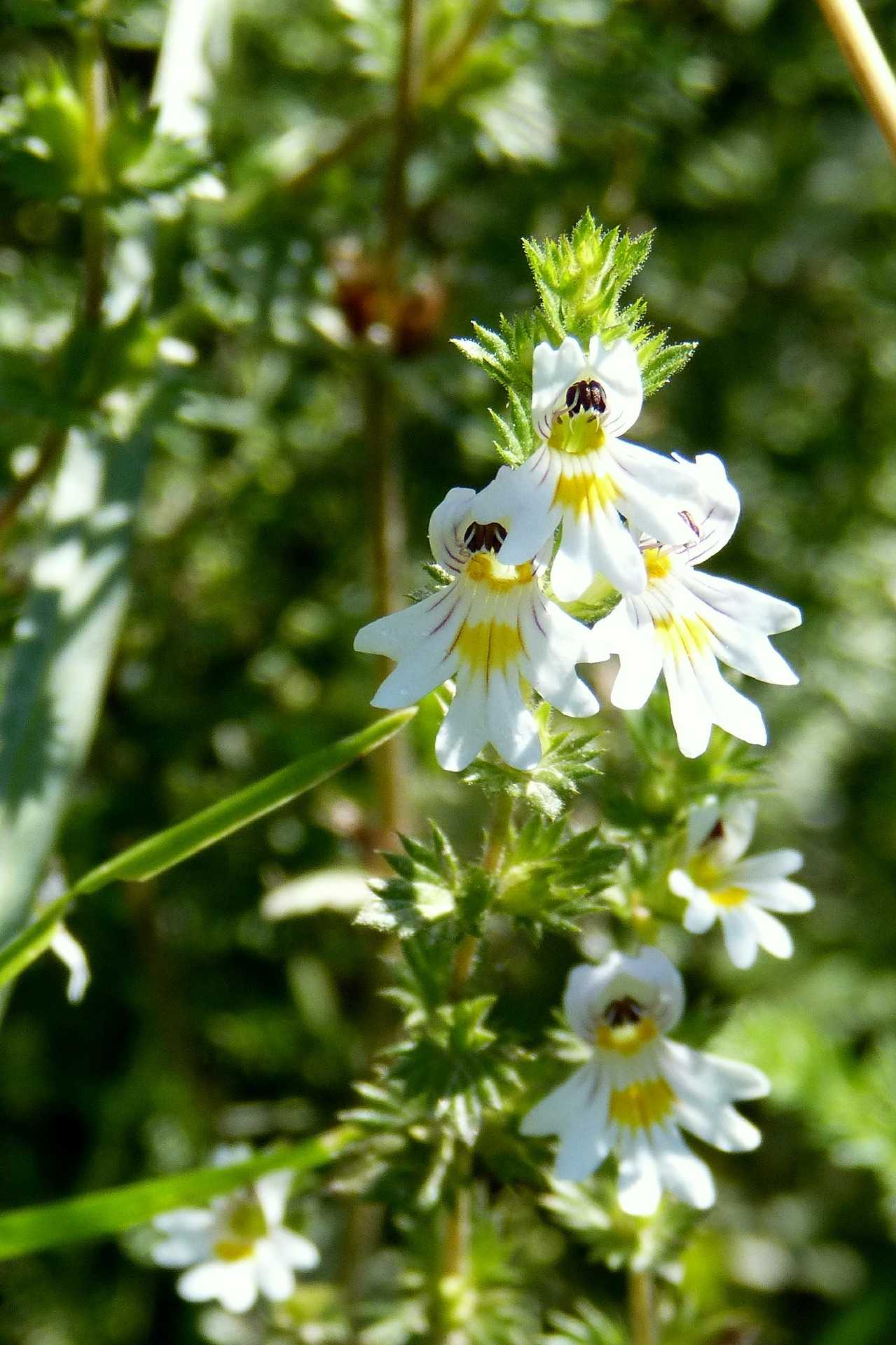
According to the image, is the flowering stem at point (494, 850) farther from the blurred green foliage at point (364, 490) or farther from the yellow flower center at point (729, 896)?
the blurred green foliage at point (364, 490)

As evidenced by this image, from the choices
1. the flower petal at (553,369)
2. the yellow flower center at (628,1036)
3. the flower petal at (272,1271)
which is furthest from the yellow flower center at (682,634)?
the flower petal at (272,1271)

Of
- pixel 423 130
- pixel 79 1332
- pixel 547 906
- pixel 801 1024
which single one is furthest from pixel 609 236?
pixel 79 1332

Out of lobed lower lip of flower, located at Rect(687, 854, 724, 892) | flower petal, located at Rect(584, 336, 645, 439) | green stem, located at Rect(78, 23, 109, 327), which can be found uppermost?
green stem, located at Rect(78, 23, 109, 327)

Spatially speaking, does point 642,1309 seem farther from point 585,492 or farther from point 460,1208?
point 585,492

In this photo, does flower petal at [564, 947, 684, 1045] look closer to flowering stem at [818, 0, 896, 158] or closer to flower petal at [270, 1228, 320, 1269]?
flower petal at [270, 1228, 320, 1269]

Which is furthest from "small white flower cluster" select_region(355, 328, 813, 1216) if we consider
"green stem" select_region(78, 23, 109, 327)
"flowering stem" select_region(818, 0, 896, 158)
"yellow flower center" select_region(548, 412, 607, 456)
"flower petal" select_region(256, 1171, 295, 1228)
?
"green stem" select_region(78, 23, 109, 327)

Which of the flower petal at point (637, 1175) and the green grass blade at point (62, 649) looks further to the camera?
the green grass blade at point (62, 649)

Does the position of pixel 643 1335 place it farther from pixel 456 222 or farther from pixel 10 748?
pixel 456 222

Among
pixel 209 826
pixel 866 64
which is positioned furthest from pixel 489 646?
pixel 866 64

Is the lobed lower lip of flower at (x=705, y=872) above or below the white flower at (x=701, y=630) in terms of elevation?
below
